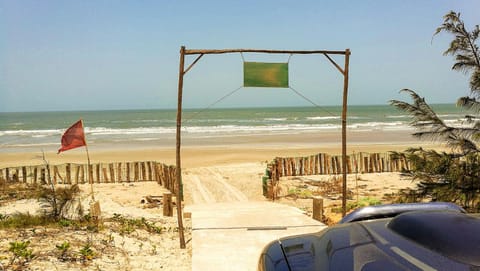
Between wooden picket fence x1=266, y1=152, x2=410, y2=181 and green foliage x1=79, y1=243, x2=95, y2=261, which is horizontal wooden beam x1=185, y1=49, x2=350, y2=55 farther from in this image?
wooden picket fence x1=266, y1=152, x2=410, y2=181

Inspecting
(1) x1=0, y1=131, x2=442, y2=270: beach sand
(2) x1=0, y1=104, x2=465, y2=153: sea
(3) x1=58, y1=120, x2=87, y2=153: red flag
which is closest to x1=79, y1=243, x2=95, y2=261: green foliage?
(1) x1=0, y1=131, x2=442, y2=270: beach sand

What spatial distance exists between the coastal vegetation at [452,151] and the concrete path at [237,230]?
1.91 m

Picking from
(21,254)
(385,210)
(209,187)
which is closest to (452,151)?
(385,210)

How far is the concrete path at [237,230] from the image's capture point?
189 inches

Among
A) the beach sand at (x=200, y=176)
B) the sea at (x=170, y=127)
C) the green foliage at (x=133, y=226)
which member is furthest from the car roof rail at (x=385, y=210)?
the sea at (x=170, y=127)

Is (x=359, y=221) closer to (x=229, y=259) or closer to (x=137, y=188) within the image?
(x=229, y=259)

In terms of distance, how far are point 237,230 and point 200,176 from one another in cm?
1022

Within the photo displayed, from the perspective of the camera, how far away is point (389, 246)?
1629mm

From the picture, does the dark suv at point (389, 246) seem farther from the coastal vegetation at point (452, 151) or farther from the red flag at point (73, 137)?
the red flag at point (73, 137)

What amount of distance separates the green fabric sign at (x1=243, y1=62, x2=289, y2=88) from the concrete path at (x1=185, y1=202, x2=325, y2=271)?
2.37 m

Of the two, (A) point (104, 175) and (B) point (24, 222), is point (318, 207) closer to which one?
(B) point (24, 222)

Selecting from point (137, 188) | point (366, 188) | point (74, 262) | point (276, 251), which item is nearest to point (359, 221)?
point (276, 251)

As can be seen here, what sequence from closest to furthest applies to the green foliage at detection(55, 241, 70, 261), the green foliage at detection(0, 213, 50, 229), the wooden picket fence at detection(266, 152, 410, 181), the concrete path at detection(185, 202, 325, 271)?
1. the concrete path at detection(185, 202, 325, 271)
2. the green foliage at detection(55, 241, 70, 261)
3. the green foliage at detection(0, 213, 50, 229)
4. the wooden picket fence at detection(266, 152, 410, 181)

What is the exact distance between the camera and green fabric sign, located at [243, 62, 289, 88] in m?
6.08
